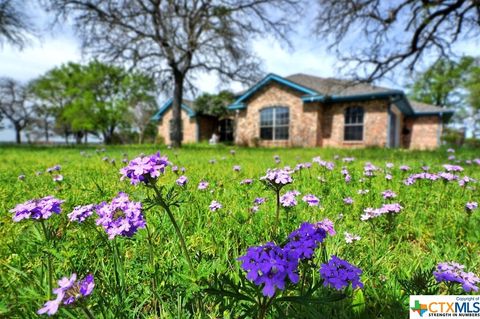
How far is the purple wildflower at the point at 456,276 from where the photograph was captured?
45.9 inches

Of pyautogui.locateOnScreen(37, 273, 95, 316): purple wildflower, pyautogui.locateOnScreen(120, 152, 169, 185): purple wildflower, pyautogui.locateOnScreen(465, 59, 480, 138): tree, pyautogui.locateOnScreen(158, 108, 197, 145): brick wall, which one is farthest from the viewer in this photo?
pyautogui.locateOnScreen(465, 59, 480, 138): tree

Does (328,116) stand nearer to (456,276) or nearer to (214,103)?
(214,103)

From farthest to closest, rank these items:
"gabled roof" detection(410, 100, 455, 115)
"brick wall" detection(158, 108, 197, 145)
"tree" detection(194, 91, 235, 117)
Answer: "brick wall" detection(158, 108, 197, 145)
"tree" detection(194, 91, 235, 117)
"gabled roof" detection(410, 100, 455, 115)

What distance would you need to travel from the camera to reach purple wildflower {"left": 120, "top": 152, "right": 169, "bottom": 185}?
3.72 ft

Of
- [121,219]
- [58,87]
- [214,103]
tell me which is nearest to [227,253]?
[121,219]

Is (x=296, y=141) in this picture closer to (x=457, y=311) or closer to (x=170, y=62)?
(x=170, y=62)

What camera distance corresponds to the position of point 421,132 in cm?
2259

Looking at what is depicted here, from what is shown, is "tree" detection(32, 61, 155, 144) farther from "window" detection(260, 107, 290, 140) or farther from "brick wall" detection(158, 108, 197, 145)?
"window" detection(260, 107, 290, 140)

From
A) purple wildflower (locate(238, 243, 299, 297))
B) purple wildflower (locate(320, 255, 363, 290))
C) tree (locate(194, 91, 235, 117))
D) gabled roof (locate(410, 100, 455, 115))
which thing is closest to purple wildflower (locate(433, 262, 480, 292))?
purple wildflower (locate(320, 255, 363, 290))

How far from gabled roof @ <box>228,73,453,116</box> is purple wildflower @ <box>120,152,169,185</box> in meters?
15.3

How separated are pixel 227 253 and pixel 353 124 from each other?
707 inches

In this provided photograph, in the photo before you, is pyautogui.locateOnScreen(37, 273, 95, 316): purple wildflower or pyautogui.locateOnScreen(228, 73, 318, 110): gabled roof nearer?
pyautogui.locateOnScreen(37, 273, 95, 316): purple wildflower

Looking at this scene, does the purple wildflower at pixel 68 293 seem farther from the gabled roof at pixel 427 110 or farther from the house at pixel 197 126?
the gabled roof at pixel 427 110

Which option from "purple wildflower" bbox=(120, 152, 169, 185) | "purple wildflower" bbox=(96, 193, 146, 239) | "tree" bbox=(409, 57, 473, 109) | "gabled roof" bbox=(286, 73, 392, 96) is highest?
"tree" bbox=(409, 57, 473, 109)
